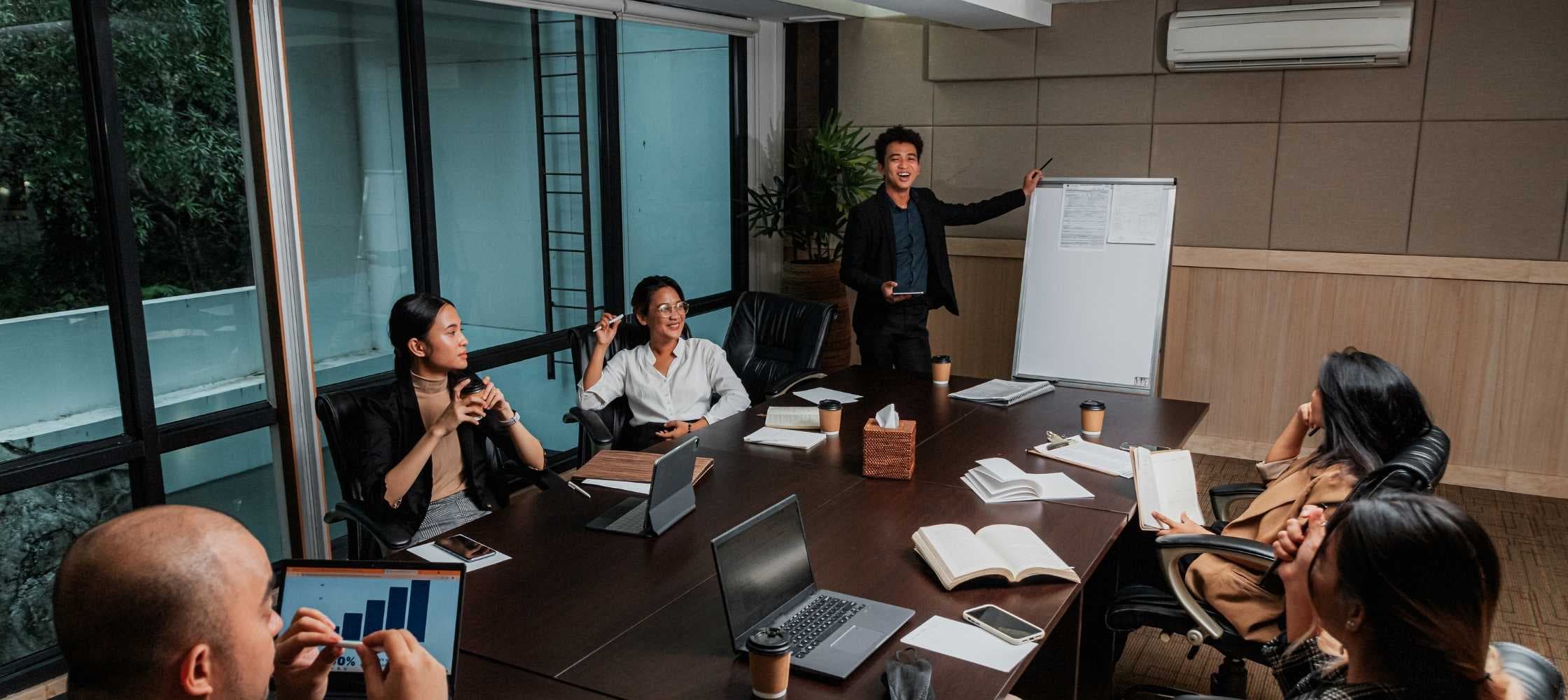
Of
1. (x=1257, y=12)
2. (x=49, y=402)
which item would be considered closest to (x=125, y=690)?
(x=49, y=402)

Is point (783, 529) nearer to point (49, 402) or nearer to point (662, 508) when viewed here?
point (662, 508)

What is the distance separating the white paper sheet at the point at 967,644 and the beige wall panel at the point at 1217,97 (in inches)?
175

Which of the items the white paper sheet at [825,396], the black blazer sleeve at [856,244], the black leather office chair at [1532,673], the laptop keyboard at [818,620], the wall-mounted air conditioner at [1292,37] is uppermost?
the wall-mounted air conditioner at [1292,37]

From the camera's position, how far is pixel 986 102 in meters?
6.45

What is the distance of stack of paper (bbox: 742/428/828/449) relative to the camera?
3.59 metres

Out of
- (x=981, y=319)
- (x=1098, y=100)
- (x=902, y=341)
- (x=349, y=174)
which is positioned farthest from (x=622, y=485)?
(x=1098, y=100)

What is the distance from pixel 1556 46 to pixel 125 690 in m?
6.10

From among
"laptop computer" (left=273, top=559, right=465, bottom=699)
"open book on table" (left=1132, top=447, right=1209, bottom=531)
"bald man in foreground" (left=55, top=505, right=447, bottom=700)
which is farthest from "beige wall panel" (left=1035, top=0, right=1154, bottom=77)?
"bald man in foreground" (left=55, top=505, right=447, bottom=700)

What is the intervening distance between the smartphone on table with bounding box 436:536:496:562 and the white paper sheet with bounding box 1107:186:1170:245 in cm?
416

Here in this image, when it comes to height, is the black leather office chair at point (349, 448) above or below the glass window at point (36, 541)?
above

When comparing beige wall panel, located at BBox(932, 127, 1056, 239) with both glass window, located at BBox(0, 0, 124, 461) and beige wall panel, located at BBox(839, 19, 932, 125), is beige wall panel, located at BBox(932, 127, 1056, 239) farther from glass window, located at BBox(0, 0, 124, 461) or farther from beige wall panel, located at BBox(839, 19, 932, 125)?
glass window, located at BBox(0, 0, 124, 461)

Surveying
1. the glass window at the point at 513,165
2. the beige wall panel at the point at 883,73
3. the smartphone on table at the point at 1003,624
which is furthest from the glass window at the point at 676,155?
the smartphone on table at the point at 1003,624

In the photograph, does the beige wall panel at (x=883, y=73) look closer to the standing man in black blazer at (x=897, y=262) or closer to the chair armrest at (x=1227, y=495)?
the standing man in black blazer at (x=897, y=262)

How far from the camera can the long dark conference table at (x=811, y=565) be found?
206cm
